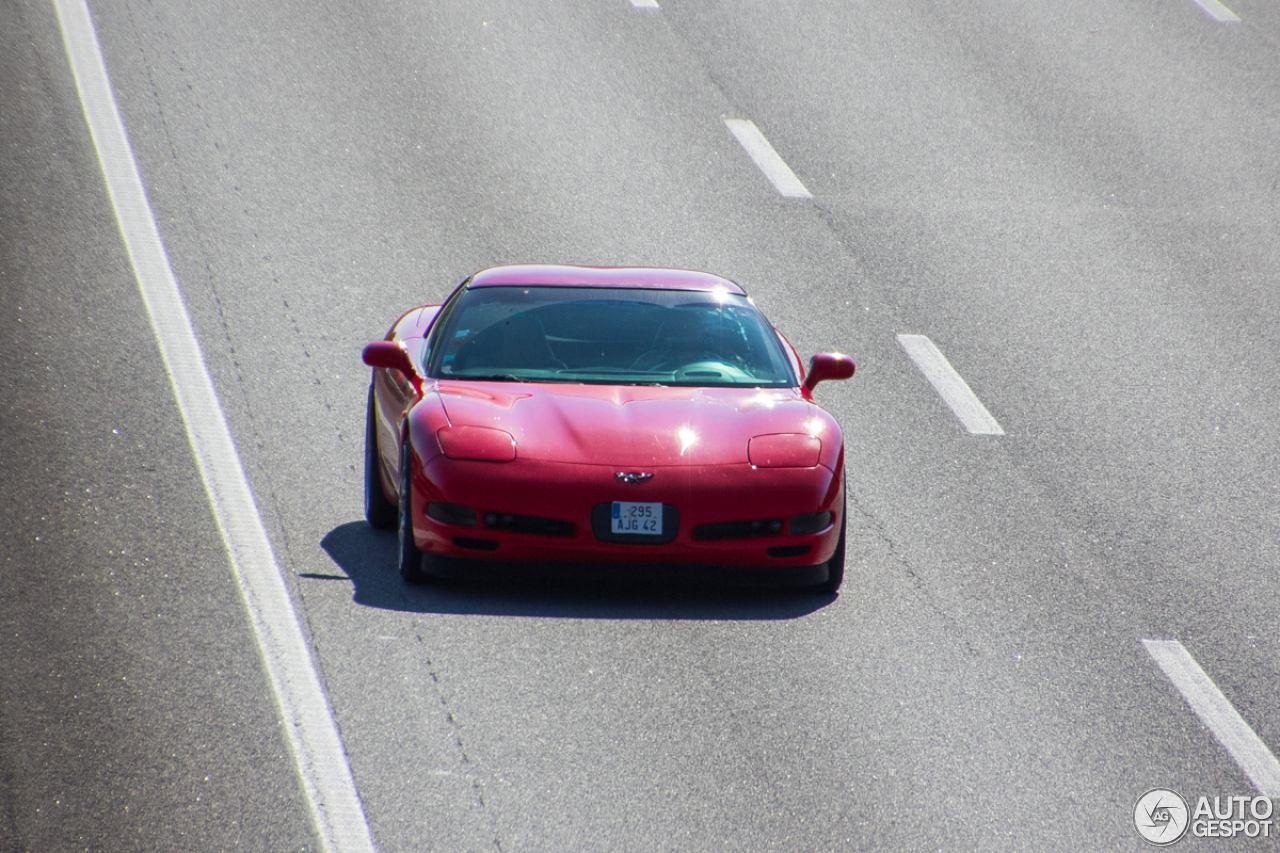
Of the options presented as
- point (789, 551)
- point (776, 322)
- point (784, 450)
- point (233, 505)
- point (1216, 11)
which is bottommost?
point (776, 322)

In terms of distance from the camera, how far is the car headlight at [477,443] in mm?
6977

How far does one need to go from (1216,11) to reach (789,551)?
14266 millimetres

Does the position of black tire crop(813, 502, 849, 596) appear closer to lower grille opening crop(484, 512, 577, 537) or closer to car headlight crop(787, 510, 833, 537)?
car headlight crop(787, 510, 833, 537)

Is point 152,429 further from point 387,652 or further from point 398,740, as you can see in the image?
point 398,740

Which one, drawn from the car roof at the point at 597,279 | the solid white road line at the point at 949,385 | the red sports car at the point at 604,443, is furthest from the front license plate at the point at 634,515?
the solid white road line at the point at 949,385

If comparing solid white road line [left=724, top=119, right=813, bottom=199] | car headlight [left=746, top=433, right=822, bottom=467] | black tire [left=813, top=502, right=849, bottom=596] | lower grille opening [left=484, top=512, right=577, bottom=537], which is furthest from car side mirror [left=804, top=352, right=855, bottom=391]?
solid white road line [left=724, top=119, right=813, bottom=199]

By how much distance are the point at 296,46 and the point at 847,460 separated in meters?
9.39

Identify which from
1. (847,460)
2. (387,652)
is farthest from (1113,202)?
(387,652)

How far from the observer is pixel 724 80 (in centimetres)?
1644

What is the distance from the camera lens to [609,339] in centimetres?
807

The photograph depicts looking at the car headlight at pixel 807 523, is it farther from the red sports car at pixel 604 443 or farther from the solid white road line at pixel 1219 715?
the solid white road line at pixel 1219 715

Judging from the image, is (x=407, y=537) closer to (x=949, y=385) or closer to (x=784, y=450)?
(x=784, y=450)

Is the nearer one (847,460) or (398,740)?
(398,740)

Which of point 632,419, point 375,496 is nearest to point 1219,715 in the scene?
point 632,419
